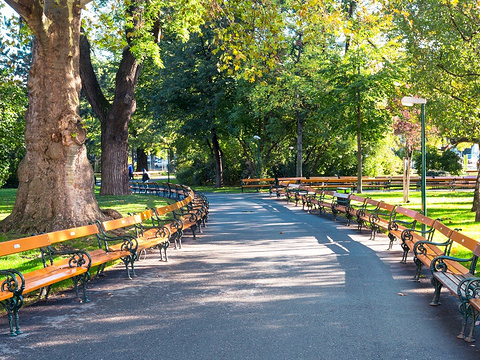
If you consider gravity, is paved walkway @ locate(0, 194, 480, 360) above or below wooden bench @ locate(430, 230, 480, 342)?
below

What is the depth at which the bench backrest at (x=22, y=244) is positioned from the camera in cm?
617

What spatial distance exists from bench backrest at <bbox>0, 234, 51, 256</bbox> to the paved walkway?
0.73 meters

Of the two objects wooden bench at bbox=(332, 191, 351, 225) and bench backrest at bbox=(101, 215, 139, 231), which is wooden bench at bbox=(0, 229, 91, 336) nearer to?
bench backrest at bbox=(101, 215, 139, 231)

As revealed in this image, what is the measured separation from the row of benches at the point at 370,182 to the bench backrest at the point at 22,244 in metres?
24.0

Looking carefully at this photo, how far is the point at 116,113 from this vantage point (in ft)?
71.1

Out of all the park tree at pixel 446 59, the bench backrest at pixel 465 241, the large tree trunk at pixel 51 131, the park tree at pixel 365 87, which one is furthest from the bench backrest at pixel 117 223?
the park tree at pixel 365 87

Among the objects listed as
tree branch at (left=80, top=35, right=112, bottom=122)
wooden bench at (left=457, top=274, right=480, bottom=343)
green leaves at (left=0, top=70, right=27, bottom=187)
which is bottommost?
wooden bench at (left=457, top=274, right=480, bottom=343)

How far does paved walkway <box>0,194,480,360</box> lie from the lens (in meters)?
4.94

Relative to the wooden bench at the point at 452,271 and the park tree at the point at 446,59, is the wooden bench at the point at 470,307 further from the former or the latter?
the park tree at the point at 446,59

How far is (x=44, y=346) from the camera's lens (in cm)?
509

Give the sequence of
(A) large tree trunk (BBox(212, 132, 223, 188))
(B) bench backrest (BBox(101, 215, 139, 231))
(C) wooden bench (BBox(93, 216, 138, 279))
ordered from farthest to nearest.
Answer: (A) large tree trunk (BBox(212, 132, 223, 188)) → (B) bench backrest (BBox(101, 215, 139, 231)) → (C) wooden bench (BBox(93, 216, 138, 279))

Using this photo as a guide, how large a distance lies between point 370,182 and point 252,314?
100ft

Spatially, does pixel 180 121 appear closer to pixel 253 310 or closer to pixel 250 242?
pixel 250 242

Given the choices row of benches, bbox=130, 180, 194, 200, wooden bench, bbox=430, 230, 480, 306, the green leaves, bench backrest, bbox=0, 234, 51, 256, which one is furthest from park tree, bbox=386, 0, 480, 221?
the green leaves
